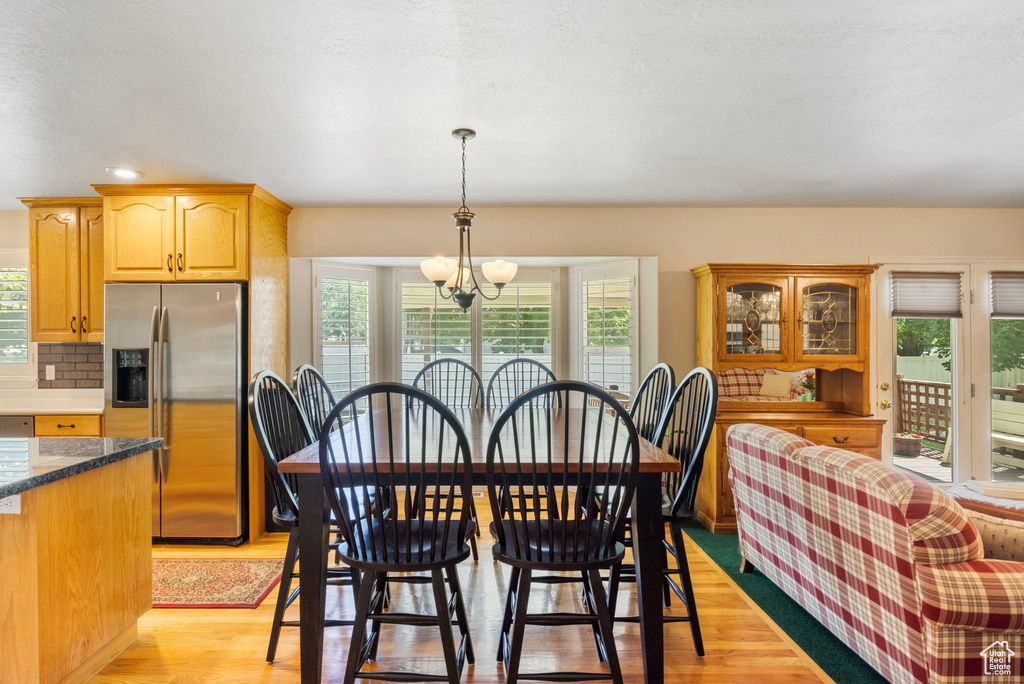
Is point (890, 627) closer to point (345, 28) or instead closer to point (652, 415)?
point (652, 415)

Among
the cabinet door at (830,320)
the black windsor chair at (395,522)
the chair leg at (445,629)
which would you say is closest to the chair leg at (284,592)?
the black windsor chair at (395,522)

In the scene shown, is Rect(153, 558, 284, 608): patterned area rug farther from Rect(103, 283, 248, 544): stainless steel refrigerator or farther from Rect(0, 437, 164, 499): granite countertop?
Rect(0, 437, 164, 499): granite countertop

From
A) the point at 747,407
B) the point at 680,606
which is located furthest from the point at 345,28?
the point at 747,407

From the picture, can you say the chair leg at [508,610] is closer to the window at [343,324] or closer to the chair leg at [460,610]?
the chair leg at [460,610]

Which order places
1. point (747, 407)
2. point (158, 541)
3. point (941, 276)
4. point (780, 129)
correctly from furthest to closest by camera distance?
1. point (941, 276)
2. point (747, 407)
3. point (158, 541)
4. point (780, 129)

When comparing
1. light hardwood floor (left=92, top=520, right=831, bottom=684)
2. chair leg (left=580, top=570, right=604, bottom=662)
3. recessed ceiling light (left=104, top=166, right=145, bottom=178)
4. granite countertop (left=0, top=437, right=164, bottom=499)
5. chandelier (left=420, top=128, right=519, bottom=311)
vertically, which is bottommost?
light hardwood floor (left=92, top=520, right=831, bottom=684)

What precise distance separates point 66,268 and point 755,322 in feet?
15.7

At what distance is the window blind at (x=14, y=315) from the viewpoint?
4.24 meters

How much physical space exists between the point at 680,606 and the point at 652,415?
922 mm

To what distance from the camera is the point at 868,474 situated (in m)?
1.85

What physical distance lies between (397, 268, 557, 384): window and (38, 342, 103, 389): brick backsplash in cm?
228

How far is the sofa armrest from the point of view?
159 centimetres

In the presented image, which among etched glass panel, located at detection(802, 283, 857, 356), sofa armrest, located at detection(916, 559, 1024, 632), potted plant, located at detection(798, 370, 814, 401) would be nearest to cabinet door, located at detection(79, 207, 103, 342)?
sofa armrest, located at detection(916, 559, 1024, 632)

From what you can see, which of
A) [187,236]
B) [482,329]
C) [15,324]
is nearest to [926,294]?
[482,329]
